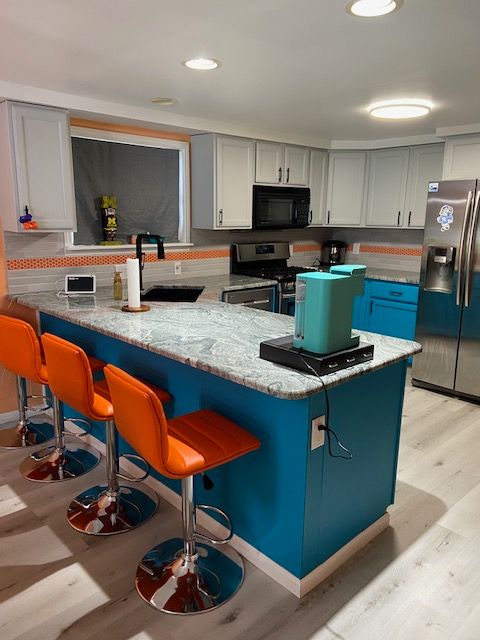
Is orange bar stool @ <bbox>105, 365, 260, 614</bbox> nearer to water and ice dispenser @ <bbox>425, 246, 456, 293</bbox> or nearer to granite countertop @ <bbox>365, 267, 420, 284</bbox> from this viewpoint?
water and ice dispenser @ <bbox>425, 246, 456, 293</bbox>

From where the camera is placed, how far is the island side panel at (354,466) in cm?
195

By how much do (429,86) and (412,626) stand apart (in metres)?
2.79

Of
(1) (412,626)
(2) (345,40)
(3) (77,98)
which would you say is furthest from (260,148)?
(1) (412,626)

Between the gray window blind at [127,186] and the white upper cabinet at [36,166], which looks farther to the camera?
the gray window blind at [127,186]

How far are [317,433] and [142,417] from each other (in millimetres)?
676

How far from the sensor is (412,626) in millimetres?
1814

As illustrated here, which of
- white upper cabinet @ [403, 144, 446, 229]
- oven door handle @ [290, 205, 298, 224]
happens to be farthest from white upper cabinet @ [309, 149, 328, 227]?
white upper cabinet @ [403, 144, 446, 229]

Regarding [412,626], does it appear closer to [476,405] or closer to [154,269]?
[476,405]

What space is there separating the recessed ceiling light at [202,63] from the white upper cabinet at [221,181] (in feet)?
5.14

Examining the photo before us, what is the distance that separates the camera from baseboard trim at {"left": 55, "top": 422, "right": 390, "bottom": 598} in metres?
1.98

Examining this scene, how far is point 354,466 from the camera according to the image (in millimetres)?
2133

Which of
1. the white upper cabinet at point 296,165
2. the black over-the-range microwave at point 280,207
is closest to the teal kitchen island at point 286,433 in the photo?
the black over-the-range microwave at point 280,207

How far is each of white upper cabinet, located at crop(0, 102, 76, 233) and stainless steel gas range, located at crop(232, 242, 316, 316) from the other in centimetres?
193

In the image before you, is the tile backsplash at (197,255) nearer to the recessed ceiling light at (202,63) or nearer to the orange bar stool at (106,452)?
the orange bar stool at (106,452)
